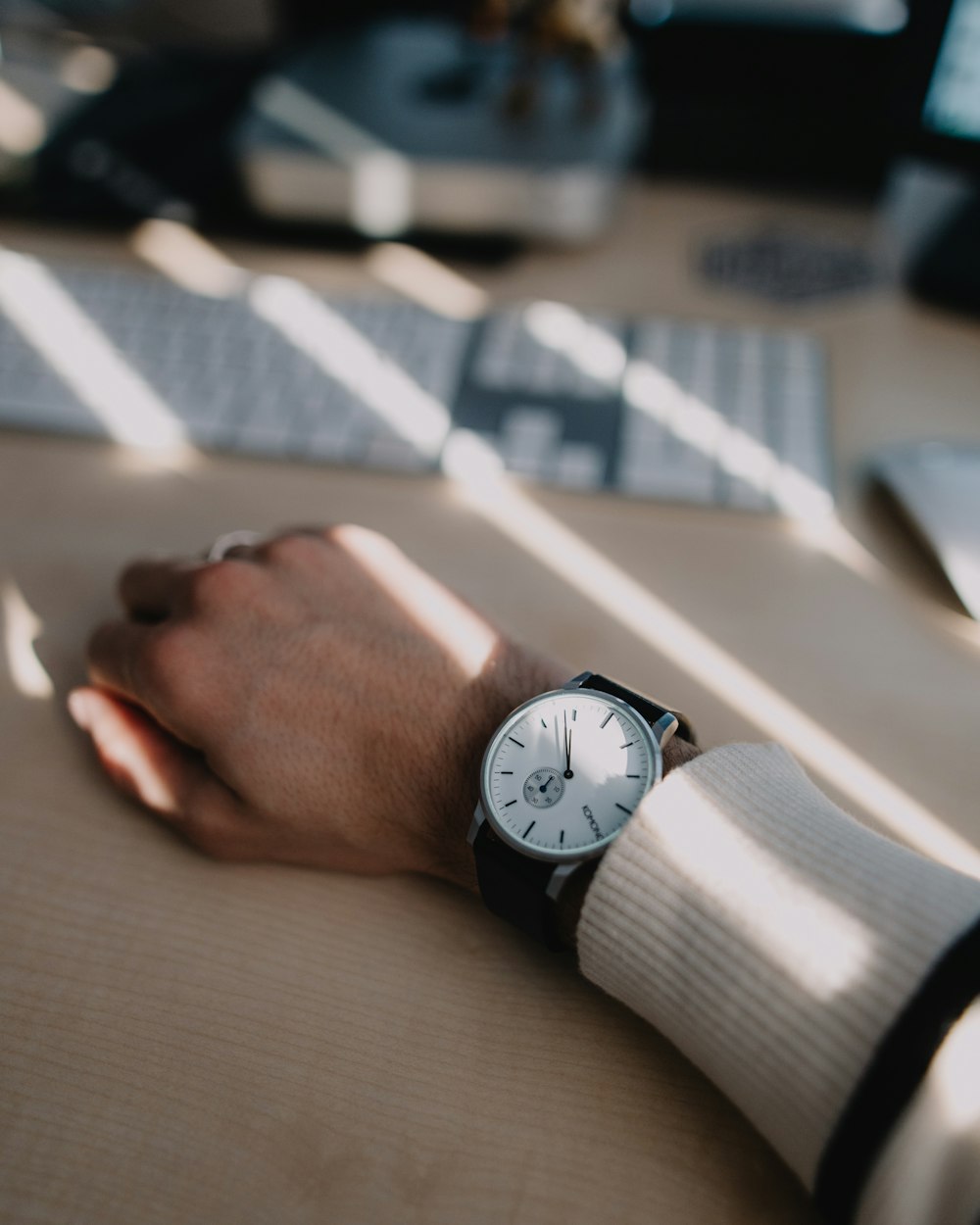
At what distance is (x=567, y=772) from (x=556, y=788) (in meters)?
0.01

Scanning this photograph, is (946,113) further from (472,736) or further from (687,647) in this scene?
(472,736)

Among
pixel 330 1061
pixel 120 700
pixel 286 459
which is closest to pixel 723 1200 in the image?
A: pixel 330 1061

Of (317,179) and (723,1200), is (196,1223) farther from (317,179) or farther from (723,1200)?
(317,179)

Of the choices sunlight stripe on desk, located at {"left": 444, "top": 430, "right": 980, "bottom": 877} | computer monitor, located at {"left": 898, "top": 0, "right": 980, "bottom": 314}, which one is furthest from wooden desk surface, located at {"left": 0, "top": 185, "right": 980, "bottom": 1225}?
computer monitor, located at {"left": 898, "top": 0, "right": 980, "bottom": 314}

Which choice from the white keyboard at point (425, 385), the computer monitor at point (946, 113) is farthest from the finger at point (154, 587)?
the computer monitor at point (946, 113)

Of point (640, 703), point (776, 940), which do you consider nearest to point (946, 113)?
point (640, 703)

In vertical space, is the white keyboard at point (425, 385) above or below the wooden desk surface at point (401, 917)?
above

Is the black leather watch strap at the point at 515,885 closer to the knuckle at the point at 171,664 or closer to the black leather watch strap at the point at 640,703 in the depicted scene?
the black leather watch strap at the point at 640,703

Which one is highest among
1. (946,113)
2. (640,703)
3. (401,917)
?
(946,113)

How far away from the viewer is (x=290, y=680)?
0.58 m

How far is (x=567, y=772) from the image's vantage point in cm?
50

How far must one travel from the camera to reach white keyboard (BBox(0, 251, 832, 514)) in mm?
735

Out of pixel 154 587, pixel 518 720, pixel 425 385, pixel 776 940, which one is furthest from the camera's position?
pixel 425 385

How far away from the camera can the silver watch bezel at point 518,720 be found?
0.47 meters
